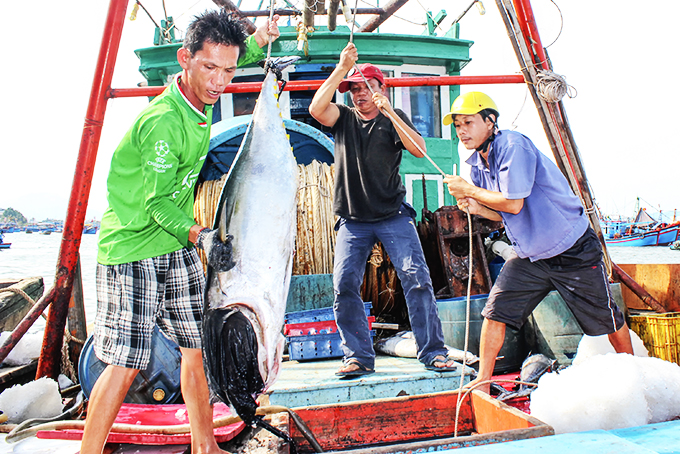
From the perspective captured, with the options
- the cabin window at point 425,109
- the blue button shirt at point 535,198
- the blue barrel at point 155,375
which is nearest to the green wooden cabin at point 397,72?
the cabin window at point 425,109

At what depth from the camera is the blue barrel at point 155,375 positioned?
313cm

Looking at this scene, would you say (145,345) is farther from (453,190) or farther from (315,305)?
(315,305)

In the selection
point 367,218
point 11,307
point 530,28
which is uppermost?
point 530,28

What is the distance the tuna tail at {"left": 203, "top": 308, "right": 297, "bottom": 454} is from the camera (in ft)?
4.76

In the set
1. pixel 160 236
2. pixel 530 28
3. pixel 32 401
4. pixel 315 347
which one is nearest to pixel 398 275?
pixel 315 347

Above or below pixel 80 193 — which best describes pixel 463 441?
below

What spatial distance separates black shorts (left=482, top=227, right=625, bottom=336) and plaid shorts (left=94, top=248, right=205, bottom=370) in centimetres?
200

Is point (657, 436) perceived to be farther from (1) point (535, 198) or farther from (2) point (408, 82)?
(2) point (408, 82)

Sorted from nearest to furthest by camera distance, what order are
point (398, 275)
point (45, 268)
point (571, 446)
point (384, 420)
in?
1. point (571, 446)
2. point (384, 420)
3. point (398, 275)
4. point (45, 268)

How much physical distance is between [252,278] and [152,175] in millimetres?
734

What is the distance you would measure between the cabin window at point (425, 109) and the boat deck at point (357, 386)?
185 inches

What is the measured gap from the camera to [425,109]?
712 centimetres

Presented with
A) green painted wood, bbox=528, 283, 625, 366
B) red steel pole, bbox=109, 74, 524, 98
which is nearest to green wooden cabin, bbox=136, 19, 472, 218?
red steel pole, bbox=109, 74, 524, 98

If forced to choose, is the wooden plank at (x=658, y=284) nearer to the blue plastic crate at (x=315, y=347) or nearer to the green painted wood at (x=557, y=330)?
the green painted wood at (x=557, y=330)
